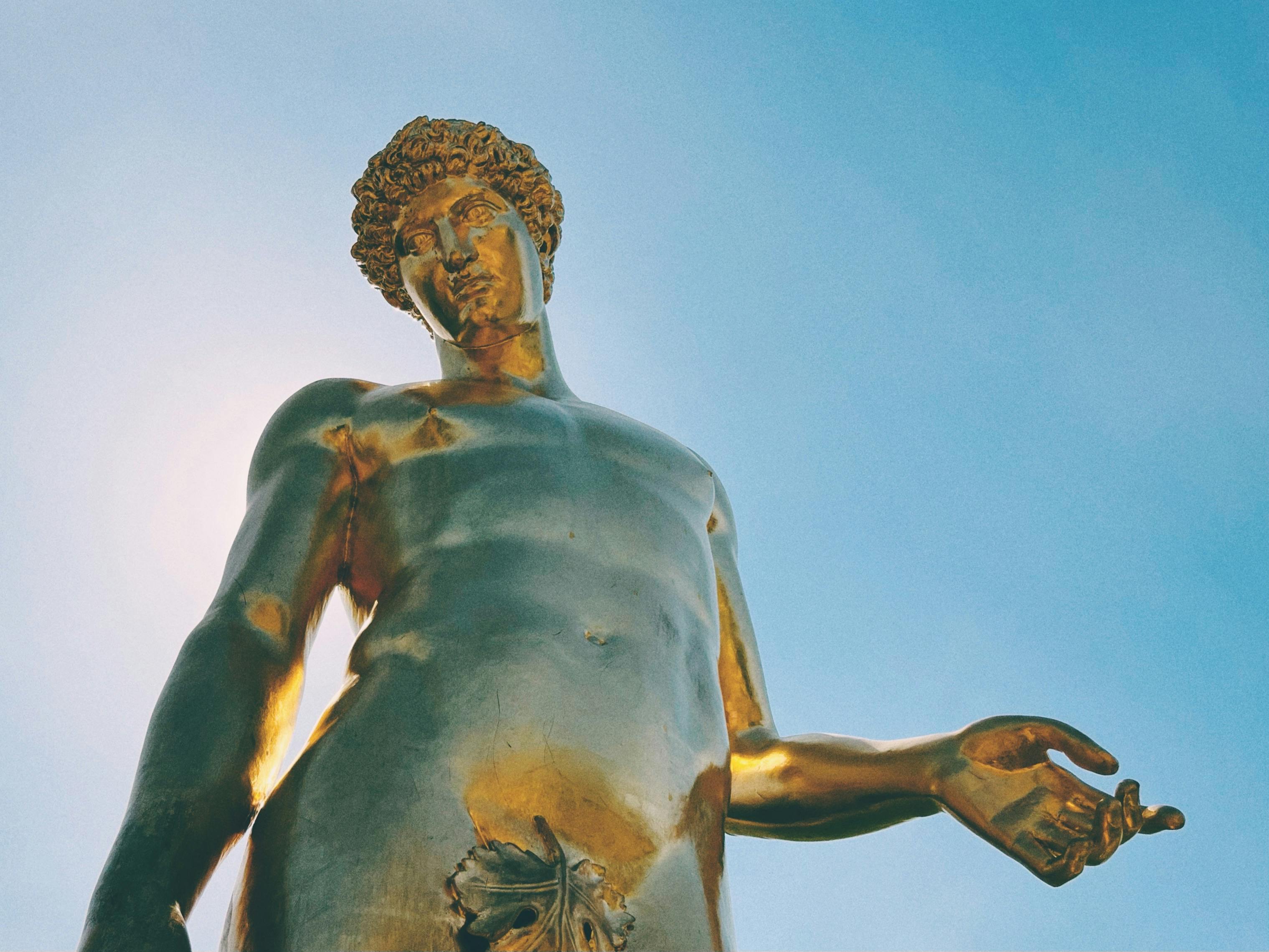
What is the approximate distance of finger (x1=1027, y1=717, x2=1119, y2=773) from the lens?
224 inches

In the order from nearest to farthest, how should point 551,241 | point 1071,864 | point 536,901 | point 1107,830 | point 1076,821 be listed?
point 536,901, point 1107,830, point 1071,864, point 1076,821, point 551,241

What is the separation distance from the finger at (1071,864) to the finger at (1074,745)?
0.77 feet

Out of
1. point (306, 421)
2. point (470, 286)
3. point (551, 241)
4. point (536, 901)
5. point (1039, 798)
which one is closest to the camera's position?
point (536, 901)

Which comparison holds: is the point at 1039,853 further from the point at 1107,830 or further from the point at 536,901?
the point at 536,901

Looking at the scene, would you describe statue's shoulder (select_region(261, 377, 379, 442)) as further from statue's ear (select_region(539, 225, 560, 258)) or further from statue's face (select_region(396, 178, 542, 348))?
statue's ear (select_region(539, 225, 560, 258))

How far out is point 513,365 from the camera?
25.6 ft

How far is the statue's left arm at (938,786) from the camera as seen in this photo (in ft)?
18.6

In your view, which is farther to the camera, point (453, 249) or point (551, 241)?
point (551, 241)

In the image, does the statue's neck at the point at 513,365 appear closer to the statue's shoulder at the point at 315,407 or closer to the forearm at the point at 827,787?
the statue's shoulder at the point at 315,407

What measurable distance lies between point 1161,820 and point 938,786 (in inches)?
37.0

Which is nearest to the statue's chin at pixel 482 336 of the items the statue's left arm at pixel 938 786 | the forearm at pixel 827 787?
the statue's left arm at pixel 938 786

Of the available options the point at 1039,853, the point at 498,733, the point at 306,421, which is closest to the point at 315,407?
the point at 306,421

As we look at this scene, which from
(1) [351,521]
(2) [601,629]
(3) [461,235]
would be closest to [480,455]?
(1) [351,521]

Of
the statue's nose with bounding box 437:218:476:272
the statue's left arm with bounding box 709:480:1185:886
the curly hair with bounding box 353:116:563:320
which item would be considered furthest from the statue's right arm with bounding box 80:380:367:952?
the statue's left arm with bounding box 709:480:1185:886
